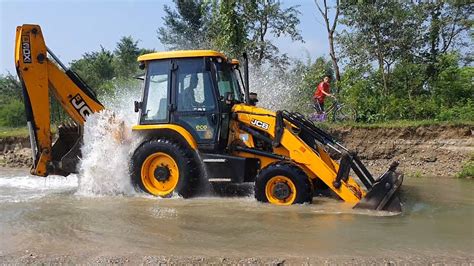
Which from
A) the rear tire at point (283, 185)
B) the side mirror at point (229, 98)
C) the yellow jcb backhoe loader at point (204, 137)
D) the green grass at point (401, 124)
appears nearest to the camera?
the rear tire at point (283, 185)

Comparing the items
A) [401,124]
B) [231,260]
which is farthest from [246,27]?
[231,260]

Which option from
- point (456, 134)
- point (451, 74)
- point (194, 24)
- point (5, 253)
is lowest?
point (5, 253)

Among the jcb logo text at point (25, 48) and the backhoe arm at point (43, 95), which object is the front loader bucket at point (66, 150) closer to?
the backhoe arm at point (43, 95)

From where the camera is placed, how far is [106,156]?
8.96 m

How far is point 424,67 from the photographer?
1778 cm

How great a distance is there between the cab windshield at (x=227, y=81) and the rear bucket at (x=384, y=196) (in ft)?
9.16

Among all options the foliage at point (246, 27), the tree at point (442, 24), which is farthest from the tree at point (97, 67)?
the tree at point (442, 24)

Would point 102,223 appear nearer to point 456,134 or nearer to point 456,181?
point 456,181

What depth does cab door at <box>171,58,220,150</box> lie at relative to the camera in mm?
8430

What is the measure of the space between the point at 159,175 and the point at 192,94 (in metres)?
1.42

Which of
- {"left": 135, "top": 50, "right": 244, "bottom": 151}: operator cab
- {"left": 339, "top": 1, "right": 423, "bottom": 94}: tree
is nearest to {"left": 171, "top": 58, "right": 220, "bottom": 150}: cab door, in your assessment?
{"left": 135, "top": 50, "right": 244, "bottom": 151}: operator cab

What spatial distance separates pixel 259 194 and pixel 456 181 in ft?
16.3

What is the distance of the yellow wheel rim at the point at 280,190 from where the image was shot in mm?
7727

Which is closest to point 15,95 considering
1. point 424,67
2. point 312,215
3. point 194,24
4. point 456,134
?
point 194,24
